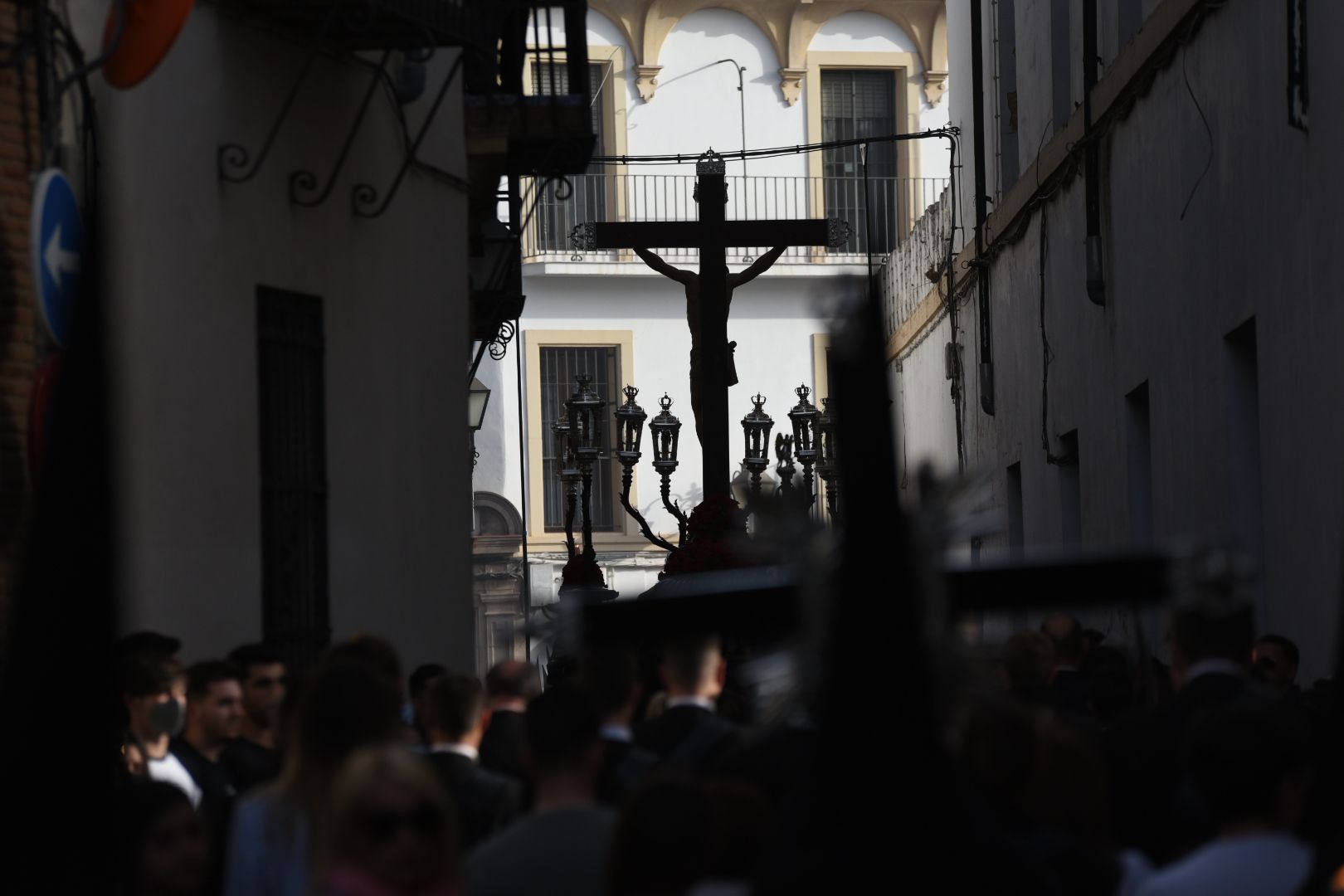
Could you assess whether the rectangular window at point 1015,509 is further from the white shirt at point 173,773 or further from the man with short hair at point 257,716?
the white shirt at point 173,773

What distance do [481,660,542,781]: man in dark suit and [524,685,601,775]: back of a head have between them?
2402 millimetres

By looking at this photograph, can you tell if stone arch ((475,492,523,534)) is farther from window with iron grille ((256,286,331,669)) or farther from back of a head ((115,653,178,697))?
back of a head ((115,653,178,697))

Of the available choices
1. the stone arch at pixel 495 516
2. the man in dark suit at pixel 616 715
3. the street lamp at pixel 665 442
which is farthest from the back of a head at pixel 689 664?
the stone arch at pixel 495 516

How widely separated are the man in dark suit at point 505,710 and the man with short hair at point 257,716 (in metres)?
0.74

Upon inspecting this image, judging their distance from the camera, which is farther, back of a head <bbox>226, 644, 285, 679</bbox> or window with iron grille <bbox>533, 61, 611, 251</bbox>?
window with iron grille <bbox>533, 61, 611, 251</bbox>

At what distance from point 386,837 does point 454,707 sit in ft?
7.52

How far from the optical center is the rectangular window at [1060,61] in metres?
A: 18.8

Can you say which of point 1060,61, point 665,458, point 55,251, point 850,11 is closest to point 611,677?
point 55,251

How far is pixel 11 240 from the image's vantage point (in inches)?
357

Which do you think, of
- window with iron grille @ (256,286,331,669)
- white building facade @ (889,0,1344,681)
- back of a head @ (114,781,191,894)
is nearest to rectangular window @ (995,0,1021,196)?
→ white building facade @ (889,0,1344,681)

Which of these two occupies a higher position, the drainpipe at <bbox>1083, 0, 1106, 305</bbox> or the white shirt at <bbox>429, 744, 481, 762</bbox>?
the drainpipe at <bbox>1083, 0, 1106, 305</bbox>

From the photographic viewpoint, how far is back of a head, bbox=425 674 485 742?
667cm

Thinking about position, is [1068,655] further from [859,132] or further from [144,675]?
[859,132]

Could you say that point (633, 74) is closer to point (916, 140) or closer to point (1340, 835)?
point (916, 140)
